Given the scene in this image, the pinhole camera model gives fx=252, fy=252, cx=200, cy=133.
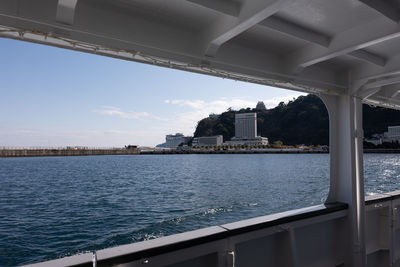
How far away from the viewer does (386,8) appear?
61.9 inches

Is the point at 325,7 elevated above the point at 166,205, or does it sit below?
above

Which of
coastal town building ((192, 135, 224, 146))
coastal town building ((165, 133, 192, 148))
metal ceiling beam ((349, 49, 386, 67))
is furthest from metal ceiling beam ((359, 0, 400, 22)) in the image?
coastal town building ((165, 133, 192, 148))

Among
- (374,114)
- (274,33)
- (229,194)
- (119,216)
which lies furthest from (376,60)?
(374,114)

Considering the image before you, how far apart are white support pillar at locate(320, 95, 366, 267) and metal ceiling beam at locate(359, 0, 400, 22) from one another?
136cm

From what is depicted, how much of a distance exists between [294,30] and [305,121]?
7784cm

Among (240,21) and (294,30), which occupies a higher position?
(294,30)

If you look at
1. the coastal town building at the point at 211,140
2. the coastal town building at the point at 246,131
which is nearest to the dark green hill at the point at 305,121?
the coastal town building at the point at 246,131

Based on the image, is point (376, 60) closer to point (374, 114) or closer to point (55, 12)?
point (55, 12)

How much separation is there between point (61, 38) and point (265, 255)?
2.27m

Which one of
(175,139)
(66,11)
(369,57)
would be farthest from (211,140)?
(66,11)

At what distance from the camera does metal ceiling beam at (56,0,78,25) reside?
4.30ft

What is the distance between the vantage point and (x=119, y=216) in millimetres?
11836

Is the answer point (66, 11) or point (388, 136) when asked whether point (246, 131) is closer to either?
point (388, 136)

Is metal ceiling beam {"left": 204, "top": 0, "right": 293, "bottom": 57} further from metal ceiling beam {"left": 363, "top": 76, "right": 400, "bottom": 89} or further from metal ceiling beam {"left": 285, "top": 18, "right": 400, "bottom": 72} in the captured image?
metal ceiling beam {"left": 363, "top": 76, "right": 400, "bottom": 89}
